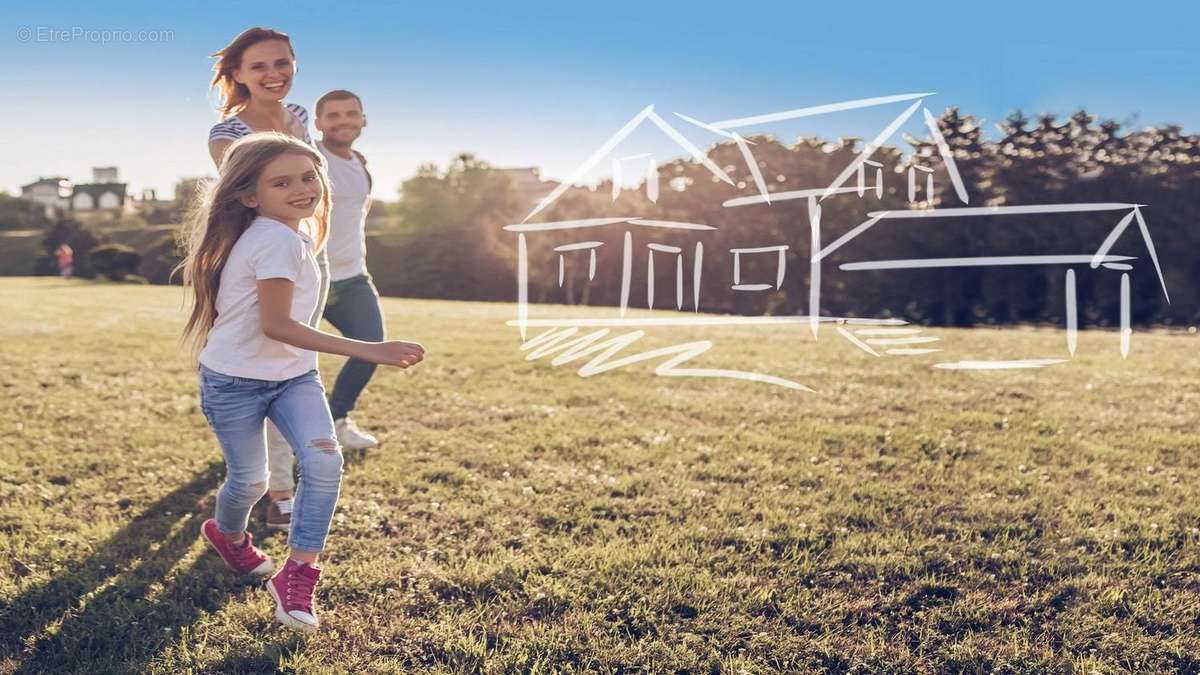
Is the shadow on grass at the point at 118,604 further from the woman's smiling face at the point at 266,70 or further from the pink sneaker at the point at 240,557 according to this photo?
the woman's smiling face at the point at 266,70

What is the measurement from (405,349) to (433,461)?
3.08 metres

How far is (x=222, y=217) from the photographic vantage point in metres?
3.81

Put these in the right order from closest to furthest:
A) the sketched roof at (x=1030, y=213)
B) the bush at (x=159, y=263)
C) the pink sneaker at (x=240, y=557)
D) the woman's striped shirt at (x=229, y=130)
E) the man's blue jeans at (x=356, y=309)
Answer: the pink sneaker at (x=240, y=557)
the woman's striped shirt at (x=229, y=130)
the man's blue jeans at (x=356, y=309)
the sketched roof at (x=1030, y=213)
the bush at (x=159, y=263)

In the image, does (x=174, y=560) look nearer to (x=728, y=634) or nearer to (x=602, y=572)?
(x=602, y=572)

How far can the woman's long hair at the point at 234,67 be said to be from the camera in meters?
5.02

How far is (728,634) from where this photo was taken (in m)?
3.79

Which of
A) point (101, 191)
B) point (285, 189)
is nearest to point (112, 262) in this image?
point (285, 189)

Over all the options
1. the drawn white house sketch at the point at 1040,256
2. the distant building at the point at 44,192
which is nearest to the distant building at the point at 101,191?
the distant building at the point at 44,192

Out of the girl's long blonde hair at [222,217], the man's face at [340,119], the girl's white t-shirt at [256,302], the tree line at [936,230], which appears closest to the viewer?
the girl's white t-shirt at [256,302]

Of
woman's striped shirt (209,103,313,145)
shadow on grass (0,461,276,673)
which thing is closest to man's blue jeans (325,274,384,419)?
woman's striped shirt (209,103,313,145)

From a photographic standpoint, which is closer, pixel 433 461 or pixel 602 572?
pixel 602 572

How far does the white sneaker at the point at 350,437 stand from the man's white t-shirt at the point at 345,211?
50.2 inches

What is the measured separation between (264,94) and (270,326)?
2.02m

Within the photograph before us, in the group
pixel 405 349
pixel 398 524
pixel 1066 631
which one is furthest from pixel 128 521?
pixel 1066 631
